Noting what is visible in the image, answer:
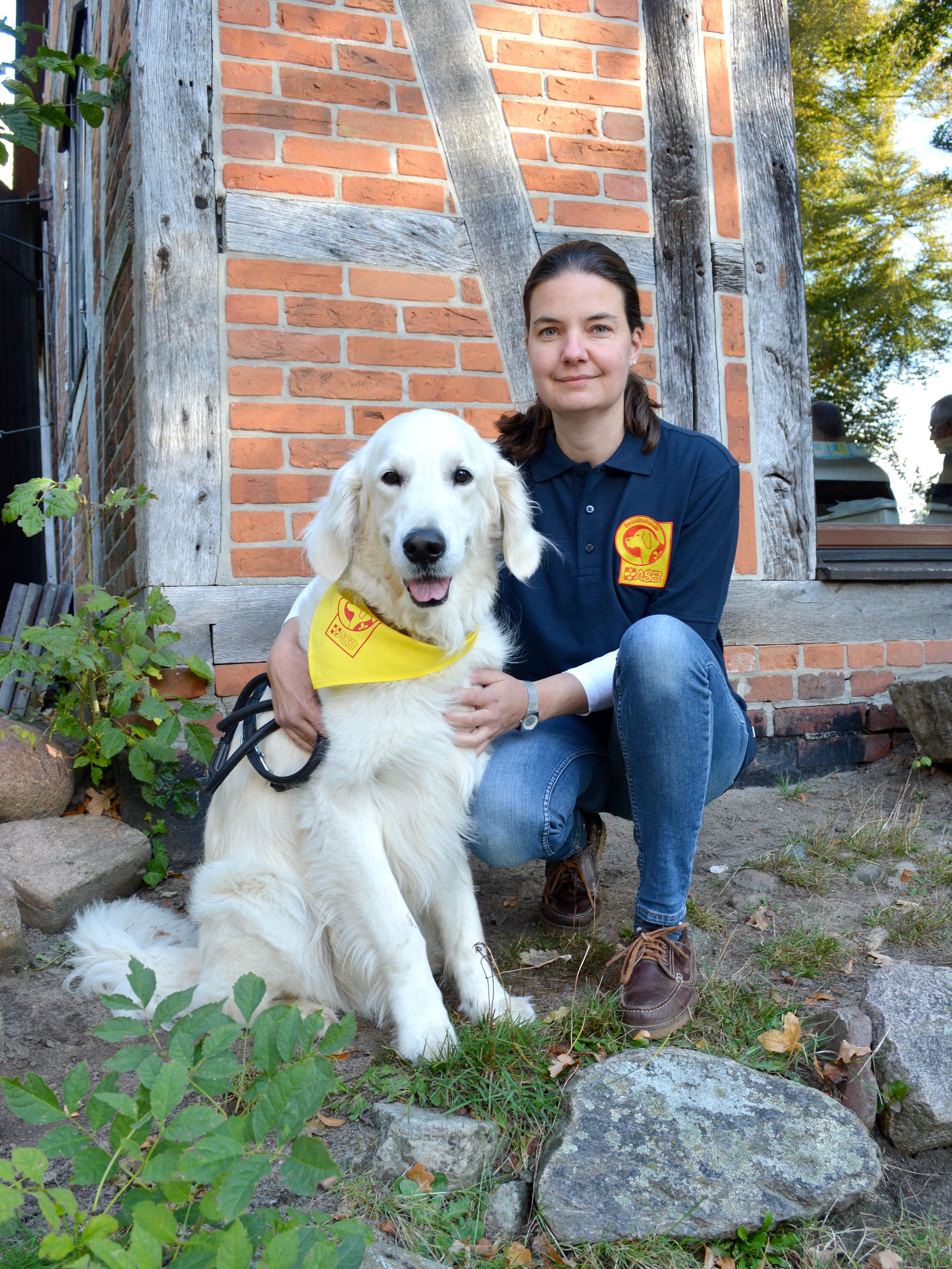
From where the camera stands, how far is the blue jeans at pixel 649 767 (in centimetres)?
201

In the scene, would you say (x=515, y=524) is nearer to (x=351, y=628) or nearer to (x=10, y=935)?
(x=351, y=628)

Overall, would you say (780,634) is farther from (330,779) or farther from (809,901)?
(330,779)

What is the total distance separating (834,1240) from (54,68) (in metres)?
4.20

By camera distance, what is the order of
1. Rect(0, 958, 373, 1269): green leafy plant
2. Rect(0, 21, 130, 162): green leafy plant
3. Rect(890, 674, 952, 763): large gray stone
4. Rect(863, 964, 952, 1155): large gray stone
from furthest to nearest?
Rect(890, 674, 952, 763): large gray stone < Rect(0, 21, 130, 162): green leafy plant < Rect(863, 964, 952, 1155): large gray stone < Rect(0, 958, 373, 1269): green leafy plant

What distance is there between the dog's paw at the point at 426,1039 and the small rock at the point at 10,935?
3.80ft

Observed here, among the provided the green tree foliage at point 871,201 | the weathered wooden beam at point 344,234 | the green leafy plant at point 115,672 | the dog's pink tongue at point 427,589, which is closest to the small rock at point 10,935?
the green leafy plant at point 115,672

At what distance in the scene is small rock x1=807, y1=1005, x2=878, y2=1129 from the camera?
1.72 metres

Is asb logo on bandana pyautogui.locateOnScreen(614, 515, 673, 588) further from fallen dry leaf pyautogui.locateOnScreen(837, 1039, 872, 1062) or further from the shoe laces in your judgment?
fallen dry leaf pyautogui.locateOnScreen(837, 1039, 872, 1062)

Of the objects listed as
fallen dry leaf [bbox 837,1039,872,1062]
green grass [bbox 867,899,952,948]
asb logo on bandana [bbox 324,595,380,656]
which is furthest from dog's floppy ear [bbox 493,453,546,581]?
green grass [bbox 867,899,952,948]

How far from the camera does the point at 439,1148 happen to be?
1552mm

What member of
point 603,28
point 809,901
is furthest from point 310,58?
point 809,901

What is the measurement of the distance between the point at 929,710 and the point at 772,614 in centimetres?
70

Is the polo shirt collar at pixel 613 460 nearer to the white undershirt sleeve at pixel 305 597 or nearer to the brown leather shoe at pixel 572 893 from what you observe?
the white undershirt sleeve at pixel 305 597

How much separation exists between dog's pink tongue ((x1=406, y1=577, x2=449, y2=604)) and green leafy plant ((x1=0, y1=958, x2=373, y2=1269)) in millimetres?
945
